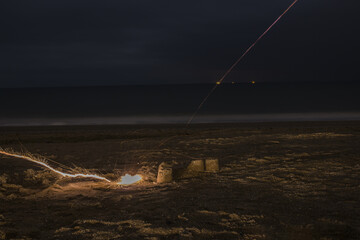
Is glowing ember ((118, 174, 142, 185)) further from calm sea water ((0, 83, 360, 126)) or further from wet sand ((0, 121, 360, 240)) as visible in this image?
calm sea water ((0, 83, 360, 126))

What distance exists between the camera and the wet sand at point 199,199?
3.58 metres

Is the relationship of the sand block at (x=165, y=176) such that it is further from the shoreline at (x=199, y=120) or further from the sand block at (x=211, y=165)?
the shoreline at (x=199, y=120)


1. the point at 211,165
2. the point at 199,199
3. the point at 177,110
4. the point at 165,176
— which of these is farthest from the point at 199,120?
the point at 199,199

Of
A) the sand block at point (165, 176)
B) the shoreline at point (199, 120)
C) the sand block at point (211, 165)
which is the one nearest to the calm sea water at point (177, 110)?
the shoreline at point (199, 120)

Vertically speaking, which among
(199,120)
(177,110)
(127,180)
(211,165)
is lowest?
(127,180)

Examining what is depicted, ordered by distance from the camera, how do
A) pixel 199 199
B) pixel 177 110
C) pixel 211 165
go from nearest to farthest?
1. pixel 199 199
2. pixel 211 165
3. pixel 177 110

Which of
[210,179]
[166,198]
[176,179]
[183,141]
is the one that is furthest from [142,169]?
[183,141]

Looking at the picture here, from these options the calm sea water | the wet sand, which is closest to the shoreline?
the calm sea water

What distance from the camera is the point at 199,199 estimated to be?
461 cm

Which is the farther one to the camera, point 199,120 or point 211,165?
point 199,120

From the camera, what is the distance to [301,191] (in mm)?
4797

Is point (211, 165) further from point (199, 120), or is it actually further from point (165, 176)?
point (199, 120)

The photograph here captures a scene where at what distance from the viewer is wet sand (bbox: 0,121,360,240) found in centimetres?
358

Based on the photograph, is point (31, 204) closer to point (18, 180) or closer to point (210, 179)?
point (18, 180)
